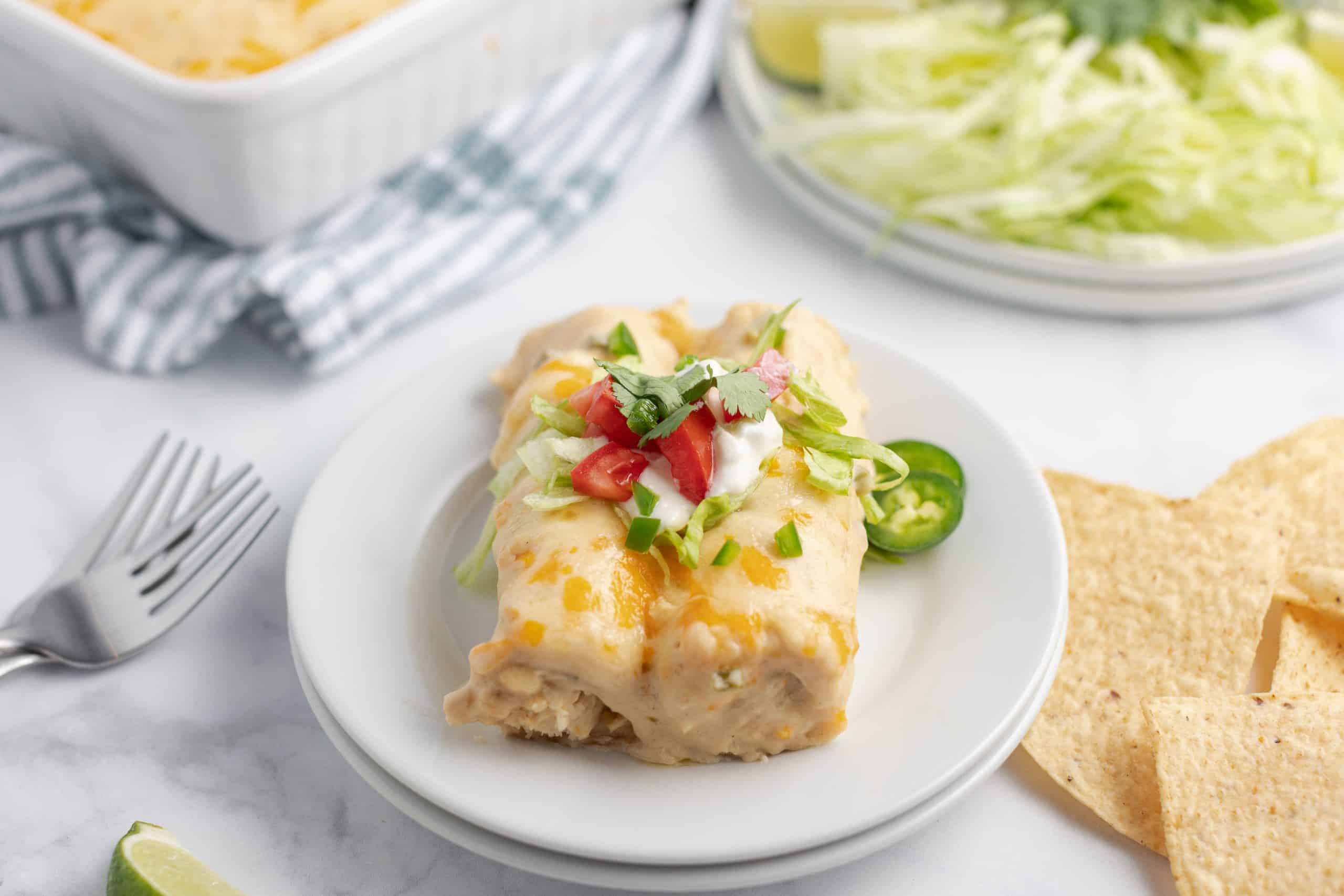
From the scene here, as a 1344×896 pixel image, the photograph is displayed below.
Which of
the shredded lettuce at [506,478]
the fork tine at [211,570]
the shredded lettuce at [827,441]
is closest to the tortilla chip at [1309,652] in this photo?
the shredded lettuce at [827,441]

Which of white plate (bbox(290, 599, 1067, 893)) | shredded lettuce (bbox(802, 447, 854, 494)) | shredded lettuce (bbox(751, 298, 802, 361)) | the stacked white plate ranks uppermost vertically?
shredded lettuce (bbox(751, 298, 802, 361))

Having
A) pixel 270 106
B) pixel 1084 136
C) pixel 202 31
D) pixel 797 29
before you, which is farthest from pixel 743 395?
pixel 797 29

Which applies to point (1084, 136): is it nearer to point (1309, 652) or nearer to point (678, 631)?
point (1309, 652)

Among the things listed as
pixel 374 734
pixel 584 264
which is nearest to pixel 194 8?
pixel 584 264

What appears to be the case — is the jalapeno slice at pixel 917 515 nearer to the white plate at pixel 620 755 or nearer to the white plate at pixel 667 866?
the white plate at pixel 620 755

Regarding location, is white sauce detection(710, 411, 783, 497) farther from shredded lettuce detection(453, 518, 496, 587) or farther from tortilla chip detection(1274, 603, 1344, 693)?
tortilla chip detection(1274, 603, 1344, 693)

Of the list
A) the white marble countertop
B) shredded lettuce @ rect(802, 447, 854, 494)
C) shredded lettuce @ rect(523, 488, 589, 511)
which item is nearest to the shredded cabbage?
the white marble countertop
